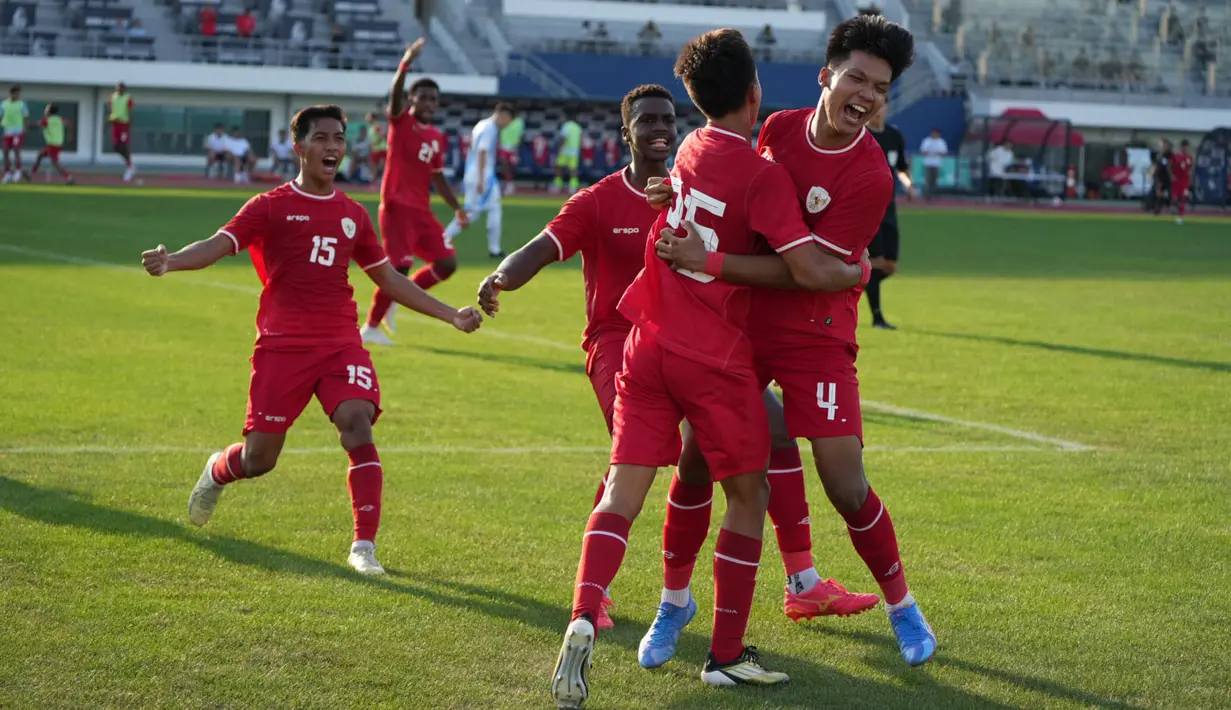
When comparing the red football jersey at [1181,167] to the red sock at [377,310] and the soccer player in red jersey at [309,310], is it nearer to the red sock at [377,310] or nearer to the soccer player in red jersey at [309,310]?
the red sock at [377,310]

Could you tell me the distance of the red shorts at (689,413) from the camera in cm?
452

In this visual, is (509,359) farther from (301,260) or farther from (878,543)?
(878,543)

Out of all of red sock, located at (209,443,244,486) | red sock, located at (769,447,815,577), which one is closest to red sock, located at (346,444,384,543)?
red sock, located at (209,443,244,486)

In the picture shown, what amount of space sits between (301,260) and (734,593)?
262 cm

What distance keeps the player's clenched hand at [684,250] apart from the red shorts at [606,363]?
0.91 meters

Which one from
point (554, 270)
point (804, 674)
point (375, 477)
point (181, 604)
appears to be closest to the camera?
point (804, 674)

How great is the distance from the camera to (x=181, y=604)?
17.1 feet

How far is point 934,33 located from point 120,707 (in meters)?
53.4

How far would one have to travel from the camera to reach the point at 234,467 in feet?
20.4

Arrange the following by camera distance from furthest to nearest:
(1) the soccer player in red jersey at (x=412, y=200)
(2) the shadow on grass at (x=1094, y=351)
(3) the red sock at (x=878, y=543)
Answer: (1) the soccer player in red jersey at (x=412, y=200), (2) the shadow on grass at (x=1094, y=351), (3) the red sock at (x=878, y=543)

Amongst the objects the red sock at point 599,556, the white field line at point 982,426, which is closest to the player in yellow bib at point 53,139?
the white field line at point 982,426

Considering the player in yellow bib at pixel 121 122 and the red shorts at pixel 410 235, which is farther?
the player in yellow bib at pixel 121 122

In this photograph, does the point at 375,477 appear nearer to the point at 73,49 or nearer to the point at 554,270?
the point at 554,270

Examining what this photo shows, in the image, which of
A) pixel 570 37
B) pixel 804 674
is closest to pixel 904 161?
pixel 804 674
